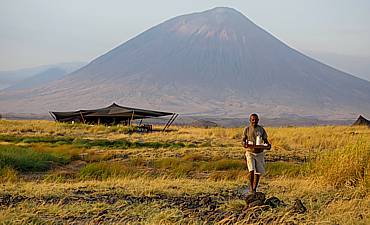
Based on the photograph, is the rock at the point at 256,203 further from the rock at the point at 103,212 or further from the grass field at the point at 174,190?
the rock at the point at 103,212

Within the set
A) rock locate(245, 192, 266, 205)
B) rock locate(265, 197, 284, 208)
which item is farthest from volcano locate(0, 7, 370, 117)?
rock locate(245, 192, 266, 205)

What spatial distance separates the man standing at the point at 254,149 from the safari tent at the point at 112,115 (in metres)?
26.1

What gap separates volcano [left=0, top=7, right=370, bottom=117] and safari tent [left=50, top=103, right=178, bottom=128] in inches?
2816

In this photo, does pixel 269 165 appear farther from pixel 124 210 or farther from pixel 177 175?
pixel 124 210

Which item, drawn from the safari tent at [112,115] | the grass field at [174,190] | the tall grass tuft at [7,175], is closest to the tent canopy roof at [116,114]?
the safari tent at [112,115]

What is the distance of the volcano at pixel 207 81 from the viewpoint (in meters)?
125

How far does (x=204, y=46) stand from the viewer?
175375mm

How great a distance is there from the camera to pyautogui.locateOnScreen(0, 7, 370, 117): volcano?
409ft

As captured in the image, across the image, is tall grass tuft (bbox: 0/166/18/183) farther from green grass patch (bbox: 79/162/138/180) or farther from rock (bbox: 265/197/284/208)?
rock (bbox: 265/197/284/208)

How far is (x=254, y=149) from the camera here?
9648mm

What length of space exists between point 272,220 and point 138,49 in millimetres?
176836

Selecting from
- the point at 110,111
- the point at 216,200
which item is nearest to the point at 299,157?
the point at 216,200

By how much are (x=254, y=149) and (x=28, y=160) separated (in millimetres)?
7641

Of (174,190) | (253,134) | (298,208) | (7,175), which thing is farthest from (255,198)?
(7,175)
